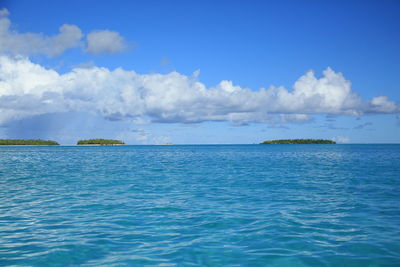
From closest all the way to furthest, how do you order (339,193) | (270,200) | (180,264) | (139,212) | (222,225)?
1. (180,264)
2. (222,225)
3. (139,212)
4. (270,200)
5. (339,193)

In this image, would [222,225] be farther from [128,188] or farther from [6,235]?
[128,188]

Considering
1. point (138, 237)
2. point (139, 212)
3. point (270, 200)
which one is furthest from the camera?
point (270, 200)

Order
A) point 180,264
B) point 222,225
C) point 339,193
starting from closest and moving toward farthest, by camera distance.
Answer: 1. point 180,264
2. point 222,225
3. point 339,193

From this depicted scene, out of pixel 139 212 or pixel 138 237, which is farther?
pixel 139 212

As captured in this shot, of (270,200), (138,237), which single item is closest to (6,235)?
(138,237)

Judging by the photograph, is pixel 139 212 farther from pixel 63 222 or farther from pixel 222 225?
pixel 222 225

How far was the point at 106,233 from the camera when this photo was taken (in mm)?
14688

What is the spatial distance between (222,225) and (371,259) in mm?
6980

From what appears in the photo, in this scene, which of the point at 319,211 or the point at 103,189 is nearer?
the point at 319,211

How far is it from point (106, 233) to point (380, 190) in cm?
2531

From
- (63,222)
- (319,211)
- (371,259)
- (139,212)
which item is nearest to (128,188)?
(139,212)

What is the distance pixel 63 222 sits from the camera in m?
16.8

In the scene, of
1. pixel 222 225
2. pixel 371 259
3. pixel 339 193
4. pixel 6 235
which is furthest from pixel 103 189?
pixel 371 259

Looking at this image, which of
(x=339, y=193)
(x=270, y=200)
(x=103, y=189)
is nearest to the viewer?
(x=270, y=200)
